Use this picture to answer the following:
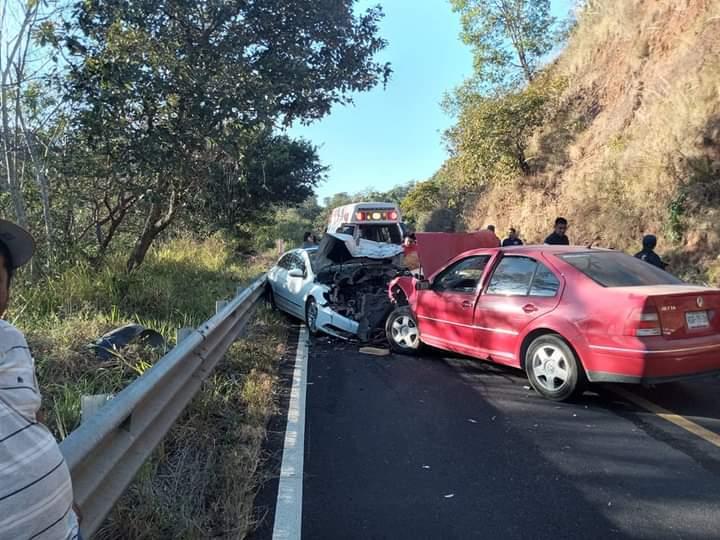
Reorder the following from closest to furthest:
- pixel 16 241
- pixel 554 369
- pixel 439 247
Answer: pixel 16 241 → pixel 554 369 → pixel 439 247

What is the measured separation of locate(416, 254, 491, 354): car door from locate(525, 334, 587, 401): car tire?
36.3 inches

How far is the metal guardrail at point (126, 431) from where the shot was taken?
2.32m

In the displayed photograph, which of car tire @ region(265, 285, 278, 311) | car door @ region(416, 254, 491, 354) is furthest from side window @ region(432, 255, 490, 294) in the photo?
car tire @ region(265, 285, 278, 311)

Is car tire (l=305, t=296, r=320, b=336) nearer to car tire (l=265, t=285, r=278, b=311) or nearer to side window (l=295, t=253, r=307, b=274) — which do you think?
side window (l=295, t=253, r=307, b=274)

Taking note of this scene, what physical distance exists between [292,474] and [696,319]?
383 centimetres

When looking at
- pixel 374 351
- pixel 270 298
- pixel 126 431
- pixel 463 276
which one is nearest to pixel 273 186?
pixel 270 298

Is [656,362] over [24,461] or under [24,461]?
over

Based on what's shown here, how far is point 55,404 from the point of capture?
4.04m

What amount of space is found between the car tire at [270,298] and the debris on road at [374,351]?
11.8 feet

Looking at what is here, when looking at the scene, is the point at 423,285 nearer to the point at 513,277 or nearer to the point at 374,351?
the point at 374,351

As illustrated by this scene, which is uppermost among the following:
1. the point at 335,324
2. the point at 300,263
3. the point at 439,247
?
the point at 439,247

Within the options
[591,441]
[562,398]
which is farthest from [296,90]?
[591,441]

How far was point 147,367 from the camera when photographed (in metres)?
5.19

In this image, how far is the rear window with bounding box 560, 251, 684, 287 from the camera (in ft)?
18.0
